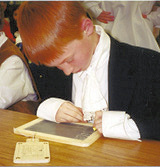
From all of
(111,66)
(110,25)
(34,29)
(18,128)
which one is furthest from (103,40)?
(110,25)

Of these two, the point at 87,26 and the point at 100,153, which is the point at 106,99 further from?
the point at 100,153

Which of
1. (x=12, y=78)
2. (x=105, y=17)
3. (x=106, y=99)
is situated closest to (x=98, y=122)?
(x=106, y=99)

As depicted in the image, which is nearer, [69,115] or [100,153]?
[100,153]

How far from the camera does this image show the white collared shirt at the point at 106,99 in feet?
2.69

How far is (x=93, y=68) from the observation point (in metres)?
1.11

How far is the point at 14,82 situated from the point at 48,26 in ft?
2.60

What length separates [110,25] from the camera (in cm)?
205

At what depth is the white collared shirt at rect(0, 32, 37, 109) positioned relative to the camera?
1492 mm

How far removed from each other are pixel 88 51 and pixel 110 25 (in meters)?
1.10

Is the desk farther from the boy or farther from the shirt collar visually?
the shirt collar

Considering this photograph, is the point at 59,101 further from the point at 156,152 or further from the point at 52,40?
the point at 156,152

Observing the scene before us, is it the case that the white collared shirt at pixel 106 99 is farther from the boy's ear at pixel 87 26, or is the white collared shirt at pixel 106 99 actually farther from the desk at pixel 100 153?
the boy's ear at pixel 87 26

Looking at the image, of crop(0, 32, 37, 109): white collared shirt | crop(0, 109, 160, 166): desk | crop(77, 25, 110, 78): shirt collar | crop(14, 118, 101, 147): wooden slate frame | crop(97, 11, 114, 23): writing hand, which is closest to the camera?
crop(0, 109, 160, 166): desk

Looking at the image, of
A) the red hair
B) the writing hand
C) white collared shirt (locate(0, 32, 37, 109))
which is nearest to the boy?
the red hair
